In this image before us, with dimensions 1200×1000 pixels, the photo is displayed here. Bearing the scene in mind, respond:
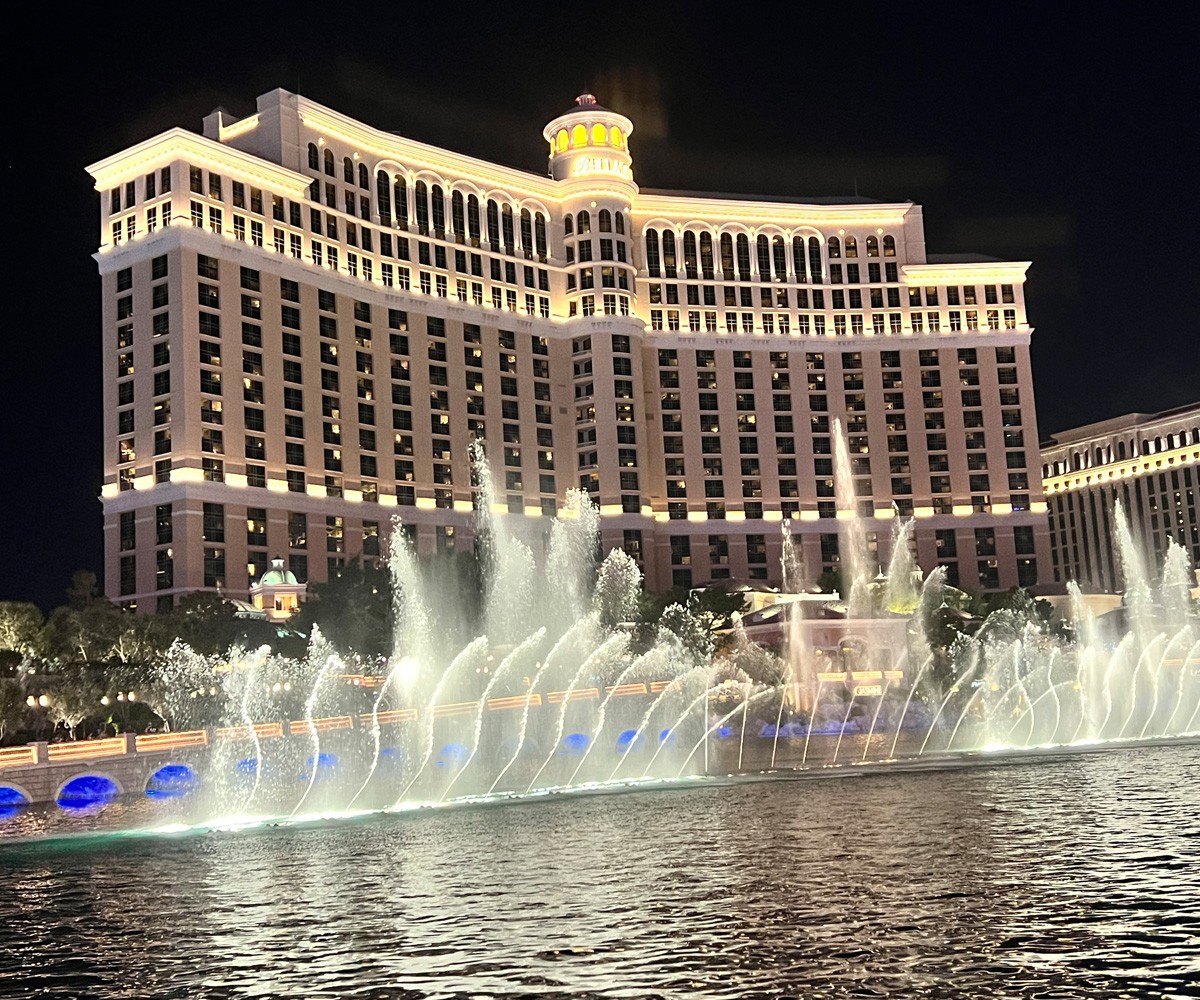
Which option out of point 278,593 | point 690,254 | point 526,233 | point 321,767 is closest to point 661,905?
point 321,767

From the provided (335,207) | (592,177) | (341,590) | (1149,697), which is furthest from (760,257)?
(1149,697)

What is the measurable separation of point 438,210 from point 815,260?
47.9 meters

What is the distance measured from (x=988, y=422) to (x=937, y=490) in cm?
1075

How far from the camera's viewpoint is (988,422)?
163m

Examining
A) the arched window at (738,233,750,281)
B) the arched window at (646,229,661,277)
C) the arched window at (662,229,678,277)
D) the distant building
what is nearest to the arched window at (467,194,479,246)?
the arched window at (646,229,661,277)

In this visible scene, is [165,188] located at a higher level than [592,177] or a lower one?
lower

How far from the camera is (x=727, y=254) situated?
164 meters

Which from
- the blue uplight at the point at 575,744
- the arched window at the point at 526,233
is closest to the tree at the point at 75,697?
the blue uplight at the point at 575,744

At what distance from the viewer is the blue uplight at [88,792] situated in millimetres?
67125

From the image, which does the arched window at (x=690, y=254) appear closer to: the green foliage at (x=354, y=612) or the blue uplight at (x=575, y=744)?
the green foliage at (x=354, y=612)

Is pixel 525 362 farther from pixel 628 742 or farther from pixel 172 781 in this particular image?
pixel 172 781

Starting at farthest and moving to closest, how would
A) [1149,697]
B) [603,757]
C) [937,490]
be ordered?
[937,490], [1149,697], [603,757]

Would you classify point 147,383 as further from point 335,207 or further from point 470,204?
point 470,204

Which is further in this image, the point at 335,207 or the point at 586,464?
the point at 586,464
